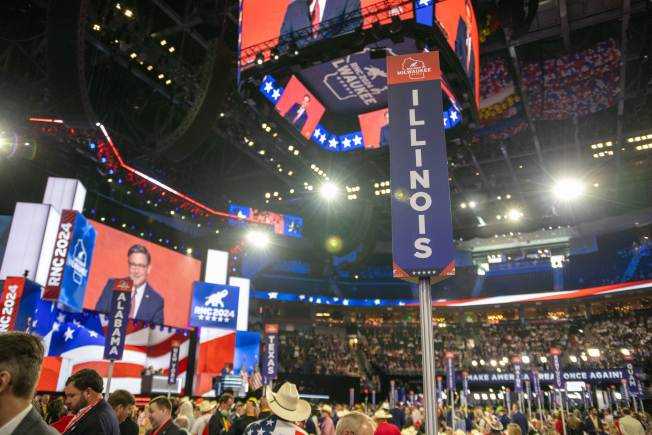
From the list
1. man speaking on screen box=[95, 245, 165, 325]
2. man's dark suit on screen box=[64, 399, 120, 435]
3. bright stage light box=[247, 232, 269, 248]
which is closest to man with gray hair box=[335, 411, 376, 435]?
man's dark suit on screen box=[64, 399, 120, 435]

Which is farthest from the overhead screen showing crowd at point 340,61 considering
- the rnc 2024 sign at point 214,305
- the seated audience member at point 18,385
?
the rnc 2024 sign at point 214,305

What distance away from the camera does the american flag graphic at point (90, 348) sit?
13.4 metres

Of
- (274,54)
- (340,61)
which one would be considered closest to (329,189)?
(340,61)

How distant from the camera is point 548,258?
33344 millimetres

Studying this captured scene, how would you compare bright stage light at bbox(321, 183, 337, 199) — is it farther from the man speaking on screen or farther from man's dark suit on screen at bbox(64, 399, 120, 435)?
man's dark suit on screen at bbox(64, 399, 120, 435)

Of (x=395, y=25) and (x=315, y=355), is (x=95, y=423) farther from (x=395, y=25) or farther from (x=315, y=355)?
(x=315, y=355)

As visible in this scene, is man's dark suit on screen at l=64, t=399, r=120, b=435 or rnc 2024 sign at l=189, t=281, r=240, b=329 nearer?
man's dark suit on screen at l=64, t=399, r=120, b=435

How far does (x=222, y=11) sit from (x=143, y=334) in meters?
14.7

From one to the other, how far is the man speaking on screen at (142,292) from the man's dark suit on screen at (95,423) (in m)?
15.7

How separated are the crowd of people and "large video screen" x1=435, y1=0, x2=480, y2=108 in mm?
20652

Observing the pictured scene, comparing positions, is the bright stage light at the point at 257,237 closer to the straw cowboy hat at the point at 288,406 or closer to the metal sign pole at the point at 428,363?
the straw cowboy hat at the point at 288,406

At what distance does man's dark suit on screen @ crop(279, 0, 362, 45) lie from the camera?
28.2 feet

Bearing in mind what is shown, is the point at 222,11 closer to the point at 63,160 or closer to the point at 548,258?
the point at 63,160

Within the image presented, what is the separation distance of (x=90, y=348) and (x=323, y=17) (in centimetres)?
1479
